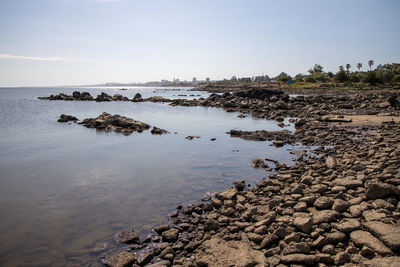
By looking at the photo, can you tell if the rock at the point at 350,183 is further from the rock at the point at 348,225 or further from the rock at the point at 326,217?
the rock at the point at 348,225

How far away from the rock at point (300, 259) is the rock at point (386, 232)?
1.58 meters

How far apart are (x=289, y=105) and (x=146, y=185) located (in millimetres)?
42631

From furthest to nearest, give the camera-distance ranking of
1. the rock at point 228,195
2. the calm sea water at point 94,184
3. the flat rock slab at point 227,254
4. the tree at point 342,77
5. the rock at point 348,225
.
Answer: the tree at point 342,77 → the rock at point 228,195 → the calm sea water at point 94,184 → the rock at point 348,225 → the flat rock slab at point 227,254

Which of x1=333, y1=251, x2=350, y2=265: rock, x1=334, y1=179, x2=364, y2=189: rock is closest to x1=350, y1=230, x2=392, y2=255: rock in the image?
x1=333, y1=251, x2=350, y2=265: rock

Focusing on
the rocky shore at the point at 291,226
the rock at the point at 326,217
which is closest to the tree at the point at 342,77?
the rocky shore at the point at 291,226

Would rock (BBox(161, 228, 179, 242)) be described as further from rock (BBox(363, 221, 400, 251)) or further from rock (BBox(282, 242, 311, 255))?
rock (BBox(363, 221, 400, 251))

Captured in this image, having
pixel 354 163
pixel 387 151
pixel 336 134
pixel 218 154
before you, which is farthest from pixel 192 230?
pixel 336 134

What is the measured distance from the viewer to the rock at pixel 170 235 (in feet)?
24.5

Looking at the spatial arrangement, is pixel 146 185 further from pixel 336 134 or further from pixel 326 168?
pixel 336 134

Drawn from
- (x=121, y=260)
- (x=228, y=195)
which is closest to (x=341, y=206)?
Answer: (x=228, y=195)

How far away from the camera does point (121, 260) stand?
6523 millimetres

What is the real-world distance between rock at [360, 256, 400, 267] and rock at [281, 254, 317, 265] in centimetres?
93

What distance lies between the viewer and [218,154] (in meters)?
17.8

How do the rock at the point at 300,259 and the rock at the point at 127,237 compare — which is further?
the rock at the point at 127,237
